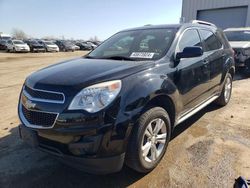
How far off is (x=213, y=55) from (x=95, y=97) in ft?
9.81

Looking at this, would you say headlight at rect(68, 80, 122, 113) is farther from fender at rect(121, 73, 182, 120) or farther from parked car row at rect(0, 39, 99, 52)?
parked car row at rect(0, 39, 99, 52)

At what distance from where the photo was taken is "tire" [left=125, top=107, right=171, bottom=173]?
2750mm

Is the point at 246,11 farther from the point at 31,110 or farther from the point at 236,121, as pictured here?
the point at 31,110

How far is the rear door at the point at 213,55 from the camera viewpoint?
456 cm

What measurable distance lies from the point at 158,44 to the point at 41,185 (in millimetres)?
2411

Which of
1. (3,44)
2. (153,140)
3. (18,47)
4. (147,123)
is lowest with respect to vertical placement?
(3,44)

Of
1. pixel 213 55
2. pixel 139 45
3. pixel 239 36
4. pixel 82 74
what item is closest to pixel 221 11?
pixel 239 36

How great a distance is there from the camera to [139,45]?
3863mm

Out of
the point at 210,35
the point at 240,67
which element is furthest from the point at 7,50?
the point at 210,35

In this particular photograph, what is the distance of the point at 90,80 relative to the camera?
2.68m

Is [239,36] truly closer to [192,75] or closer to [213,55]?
[213,55]

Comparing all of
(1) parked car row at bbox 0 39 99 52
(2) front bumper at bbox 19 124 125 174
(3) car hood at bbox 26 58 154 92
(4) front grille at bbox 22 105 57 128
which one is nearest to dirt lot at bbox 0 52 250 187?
(2) front bumper at bbox 19 124 125 174

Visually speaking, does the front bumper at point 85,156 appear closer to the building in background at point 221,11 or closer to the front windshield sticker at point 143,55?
the front windshield sticker at point 143,55

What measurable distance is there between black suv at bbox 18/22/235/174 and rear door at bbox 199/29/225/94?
685mm
